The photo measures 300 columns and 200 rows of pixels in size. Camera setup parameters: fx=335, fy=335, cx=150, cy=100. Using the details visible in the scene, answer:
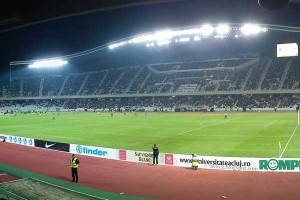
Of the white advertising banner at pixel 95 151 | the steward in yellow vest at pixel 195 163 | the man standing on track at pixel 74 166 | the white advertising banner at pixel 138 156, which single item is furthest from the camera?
the white advertising banner at pixel 95 151

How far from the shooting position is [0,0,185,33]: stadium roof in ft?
17.1

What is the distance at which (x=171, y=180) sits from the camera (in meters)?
17.1

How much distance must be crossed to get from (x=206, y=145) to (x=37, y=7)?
23.6 m

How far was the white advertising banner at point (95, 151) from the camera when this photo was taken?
23.2m

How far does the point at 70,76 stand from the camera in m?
103

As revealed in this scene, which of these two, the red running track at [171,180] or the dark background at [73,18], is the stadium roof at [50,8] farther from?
the red running track at [171,180]

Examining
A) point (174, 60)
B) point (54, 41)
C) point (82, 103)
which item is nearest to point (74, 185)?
point (54, 41)

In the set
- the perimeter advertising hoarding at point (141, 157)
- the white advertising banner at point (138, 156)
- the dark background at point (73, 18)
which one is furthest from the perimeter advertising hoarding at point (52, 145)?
the dark background at point (73, 18)

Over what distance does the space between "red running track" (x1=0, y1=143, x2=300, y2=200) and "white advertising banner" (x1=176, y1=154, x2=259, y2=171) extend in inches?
22.0

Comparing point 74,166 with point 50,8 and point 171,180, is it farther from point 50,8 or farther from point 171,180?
point 50,8

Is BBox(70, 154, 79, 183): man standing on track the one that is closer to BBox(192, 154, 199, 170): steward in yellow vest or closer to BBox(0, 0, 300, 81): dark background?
BBox(192, 154, 199, 170): steward in yellow vest

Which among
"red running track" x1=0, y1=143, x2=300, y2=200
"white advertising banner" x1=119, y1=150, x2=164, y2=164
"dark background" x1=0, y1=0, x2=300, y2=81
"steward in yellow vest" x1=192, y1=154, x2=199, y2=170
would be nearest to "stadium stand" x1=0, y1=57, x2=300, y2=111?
"red running track" x1=0, y1=143, x2=300, y2=200

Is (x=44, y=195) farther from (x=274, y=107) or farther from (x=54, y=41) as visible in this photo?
(x=274, y=107)

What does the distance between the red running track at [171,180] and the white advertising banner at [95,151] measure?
0.63m
